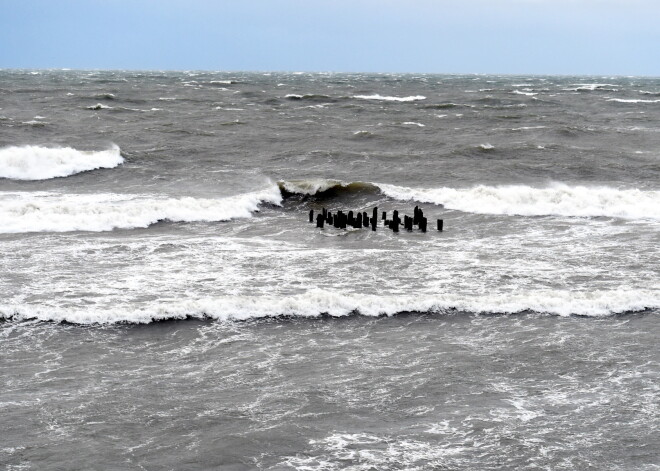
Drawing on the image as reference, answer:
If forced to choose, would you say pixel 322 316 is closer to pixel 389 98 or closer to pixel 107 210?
pixel 107 210

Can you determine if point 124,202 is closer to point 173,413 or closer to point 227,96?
point 173,413

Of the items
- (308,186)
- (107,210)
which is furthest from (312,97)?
(107,210)

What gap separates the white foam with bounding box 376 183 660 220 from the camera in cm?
2698

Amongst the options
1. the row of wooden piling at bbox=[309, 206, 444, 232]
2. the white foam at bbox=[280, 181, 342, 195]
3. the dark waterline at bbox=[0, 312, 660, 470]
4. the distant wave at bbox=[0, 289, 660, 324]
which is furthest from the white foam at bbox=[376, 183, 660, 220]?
the dark waterline at bbox=[0, 312, 660, 470]

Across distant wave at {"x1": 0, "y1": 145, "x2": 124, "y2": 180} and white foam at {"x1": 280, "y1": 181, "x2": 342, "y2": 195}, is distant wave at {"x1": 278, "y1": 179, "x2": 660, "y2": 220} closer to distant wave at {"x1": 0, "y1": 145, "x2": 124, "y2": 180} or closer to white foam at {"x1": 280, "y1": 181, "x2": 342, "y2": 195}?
white foam at {"x1": 280, "y1": 181, "x2": 342, "y2": 195}

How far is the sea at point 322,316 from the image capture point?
10.7 meters

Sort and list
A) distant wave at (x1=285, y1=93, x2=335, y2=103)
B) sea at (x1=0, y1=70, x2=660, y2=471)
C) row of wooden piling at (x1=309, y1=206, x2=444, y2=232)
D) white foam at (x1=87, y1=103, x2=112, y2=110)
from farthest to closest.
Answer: distant wave at (x1=285, y1=93, x2=335, y2=103)
white foam at (x1=87, y1=103, x2=112, y2=110)
row of wooden piling at (x1=309, y1=206, x2=444, y2=232)
sea at (x1=0, y1=70, x2=660, y2=471)

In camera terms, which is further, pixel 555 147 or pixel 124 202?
pixel 555 147

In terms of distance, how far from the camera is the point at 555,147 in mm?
40688

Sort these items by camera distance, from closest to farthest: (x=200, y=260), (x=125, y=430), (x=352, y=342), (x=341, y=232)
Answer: (x=125, y=430) < (x=352, y=342) < (x=200, y=260) < (x=341, y=232)

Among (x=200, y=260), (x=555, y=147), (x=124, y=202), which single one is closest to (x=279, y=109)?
(x=555, y=147)

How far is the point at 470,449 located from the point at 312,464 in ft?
6.92

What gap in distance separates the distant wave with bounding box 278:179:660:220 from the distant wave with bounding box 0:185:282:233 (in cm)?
276

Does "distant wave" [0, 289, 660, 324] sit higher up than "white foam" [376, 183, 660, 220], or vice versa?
"white foam" [376, 183, 660, 220]
